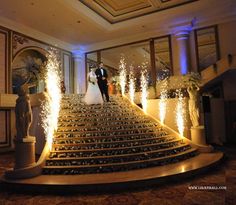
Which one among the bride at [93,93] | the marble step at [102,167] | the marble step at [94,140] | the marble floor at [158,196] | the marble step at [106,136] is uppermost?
the bride at [93,93]

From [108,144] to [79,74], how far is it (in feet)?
28.5

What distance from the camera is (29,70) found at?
10.7 meters

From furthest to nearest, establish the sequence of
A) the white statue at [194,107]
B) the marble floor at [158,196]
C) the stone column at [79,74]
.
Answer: the stone column at [79,74] < the white statue at [194,107] < the marble floor at [158,196]

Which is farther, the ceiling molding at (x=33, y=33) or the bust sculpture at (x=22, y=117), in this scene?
the ceiling molding at (x=33, y=33)

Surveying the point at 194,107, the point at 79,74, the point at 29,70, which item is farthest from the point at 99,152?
the point at 79,74

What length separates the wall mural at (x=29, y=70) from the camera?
9.91m

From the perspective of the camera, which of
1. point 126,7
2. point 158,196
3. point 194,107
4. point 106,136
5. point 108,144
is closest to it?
point 158,196

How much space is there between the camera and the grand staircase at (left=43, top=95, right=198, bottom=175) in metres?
4.68

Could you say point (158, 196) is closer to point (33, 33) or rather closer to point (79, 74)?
point (33, 33)

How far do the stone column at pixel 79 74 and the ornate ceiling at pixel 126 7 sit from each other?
349cm

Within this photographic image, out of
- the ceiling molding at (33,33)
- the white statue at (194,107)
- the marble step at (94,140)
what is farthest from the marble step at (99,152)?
the ceiling molding at (33,33)

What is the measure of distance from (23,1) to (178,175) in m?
8.04

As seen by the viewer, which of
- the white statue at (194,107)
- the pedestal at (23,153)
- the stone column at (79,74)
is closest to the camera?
the pedestal at (23,153)

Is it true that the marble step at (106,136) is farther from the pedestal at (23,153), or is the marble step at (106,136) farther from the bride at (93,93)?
the bride at (93,93)
